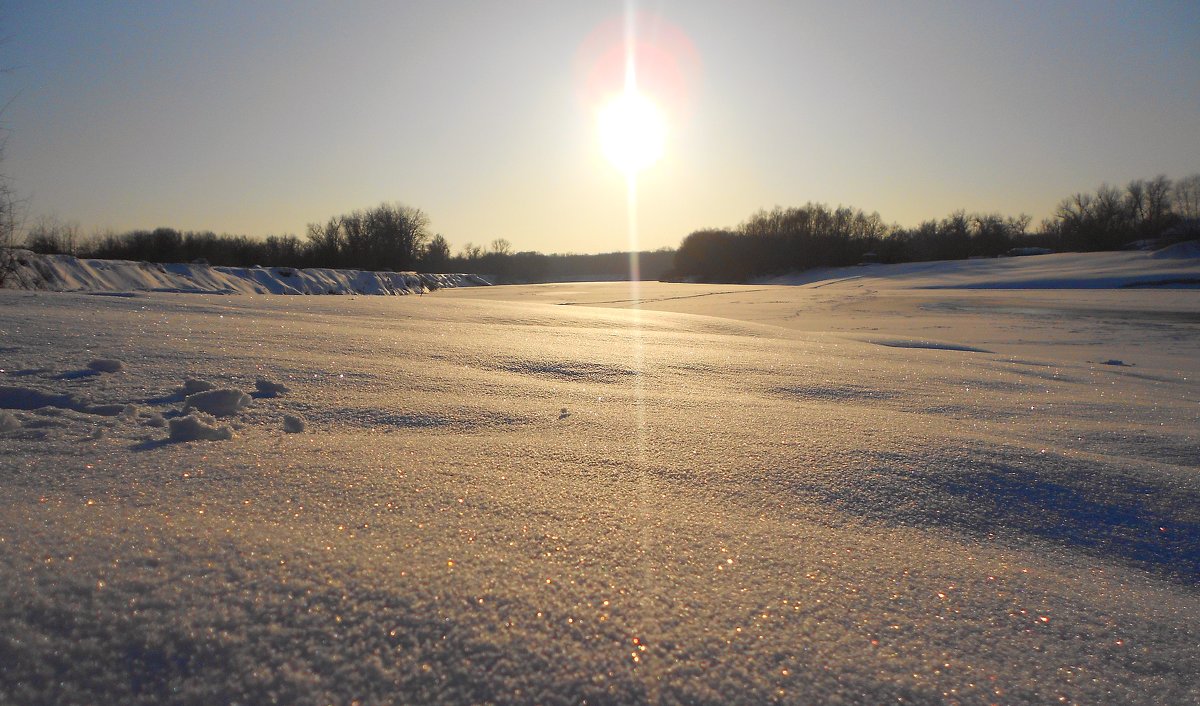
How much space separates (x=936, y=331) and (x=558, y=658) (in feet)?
24.5

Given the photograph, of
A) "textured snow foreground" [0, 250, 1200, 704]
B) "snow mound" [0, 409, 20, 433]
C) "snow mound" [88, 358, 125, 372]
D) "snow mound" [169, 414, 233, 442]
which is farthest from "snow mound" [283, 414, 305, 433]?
"snow mound" [88, 358, 125, 372]

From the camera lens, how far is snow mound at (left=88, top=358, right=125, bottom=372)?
1.46 m

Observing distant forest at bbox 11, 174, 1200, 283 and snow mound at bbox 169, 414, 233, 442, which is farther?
distant forest at bbox 11, 174, 1200, 283

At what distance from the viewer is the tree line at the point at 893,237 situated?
3203 cm

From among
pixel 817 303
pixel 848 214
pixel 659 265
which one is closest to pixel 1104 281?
pixel 817 303

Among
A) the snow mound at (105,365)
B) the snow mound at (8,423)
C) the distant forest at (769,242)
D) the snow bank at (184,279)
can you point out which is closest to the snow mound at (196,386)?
the snow mound at (105,365)

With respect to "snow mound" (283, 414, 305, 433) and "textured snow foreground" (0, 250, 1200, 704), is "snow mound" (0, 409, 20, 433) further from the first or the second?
"snow mound" (283, 414, 305, 433)

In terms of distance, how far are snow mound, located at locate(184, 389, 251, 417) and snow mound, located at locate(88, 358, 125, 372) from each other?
33cm

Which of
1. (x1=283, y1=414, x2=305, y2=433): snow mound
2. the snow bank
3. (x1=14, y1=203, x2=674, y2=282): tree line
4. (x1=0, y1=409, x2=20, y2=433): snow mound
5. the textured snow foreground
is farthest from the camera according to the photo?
(x1=14, y1=203, x2=674, y2=282): tree line

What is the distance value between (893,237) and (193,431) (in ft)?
138

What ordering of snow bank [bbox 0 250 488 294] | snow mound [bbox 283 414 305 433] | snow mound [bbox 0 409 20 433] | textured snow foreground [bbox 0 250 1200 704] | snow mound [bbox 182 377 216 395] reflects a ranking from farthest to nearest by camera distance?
1. snow bank [bbox 0 250 488 294]
2. snow mound [bbox 182 377 216 395]
3. snow mound [bbox 283 414 305 433]
4. snow mound [bbox 0 409 20 433]
5. textured snow foreground [bbox 0 250 1200 704]

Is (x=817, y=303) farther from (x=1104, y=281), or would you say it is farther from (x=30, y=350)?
(x=30, y=350)

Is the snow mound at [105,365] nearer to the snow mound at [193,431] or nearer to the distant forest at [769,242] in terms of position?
the snow mound at [193,431]

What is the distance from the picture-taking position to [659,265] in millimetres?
60031
